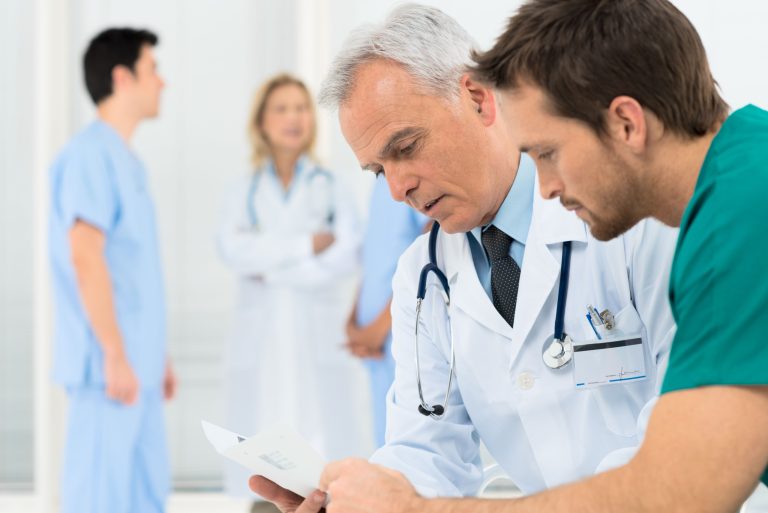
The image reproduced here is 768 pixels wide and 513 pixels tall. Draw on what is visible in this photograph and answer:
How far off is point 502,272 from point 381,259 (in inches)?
62.1

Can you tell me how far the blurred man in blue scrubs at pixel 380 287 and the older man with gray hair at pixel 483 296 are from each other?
139cm

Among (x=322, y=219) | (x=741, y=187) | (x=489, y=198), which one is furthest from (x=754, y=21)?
(x=741, y=187)

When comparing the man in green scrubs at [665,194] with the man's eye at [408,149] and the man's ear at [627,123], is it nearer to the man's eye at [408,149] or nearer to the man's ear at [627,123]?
the man's ear at [627,123]

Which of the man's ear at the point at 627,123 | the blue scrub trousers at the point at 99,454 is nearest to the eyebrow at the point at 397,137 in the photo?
the man's ear at the point at 627,123

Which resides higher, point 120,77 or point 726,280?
point 120,77

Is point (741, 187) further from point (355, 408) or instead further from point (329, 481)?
point (355, 408)

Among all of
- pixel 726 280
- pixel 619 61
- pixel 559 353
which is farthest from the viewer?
pixel 559 353

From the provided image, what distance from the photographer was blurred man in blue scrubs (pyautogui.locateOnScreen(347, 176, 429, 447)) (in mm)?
2895

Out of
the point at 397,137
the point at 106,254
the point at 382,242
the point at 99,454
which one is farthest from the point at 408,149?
the point at 99,454

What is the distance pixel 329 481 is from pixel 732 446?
0.56 m

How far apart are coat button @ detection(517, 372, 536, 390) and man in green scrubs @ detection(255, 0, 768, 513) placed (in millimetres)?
250

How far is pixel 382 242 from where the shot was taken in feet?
9.68

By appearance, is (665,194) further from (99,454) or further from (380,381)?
(99,454)

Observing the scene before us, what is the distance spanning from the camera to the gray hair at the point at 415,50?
1.37 metres
